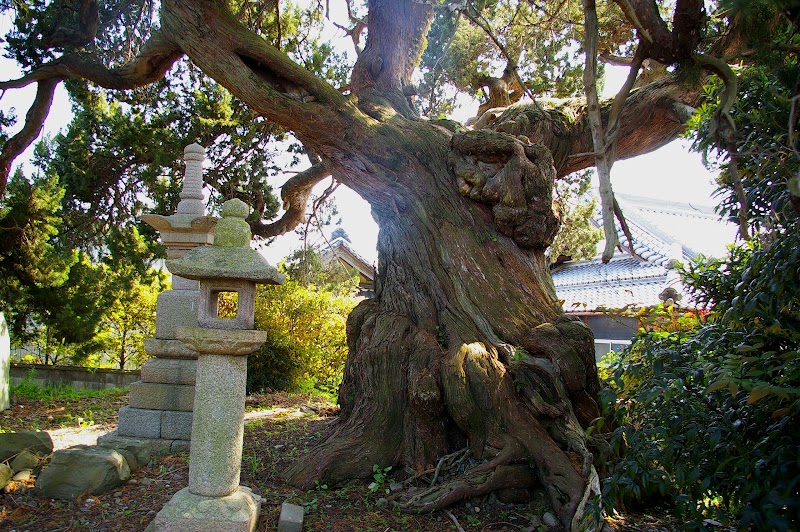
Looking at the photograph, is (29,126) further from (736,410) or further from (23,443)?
(736,410)

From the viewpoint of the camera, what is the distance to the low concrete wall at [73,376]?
9.93 meters

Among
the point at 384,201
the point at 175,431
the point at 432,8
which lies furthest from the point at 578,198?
the point at 175,431

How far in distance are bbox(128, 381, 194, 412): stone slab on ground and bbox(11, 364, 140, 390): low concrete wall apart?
4.97 metres

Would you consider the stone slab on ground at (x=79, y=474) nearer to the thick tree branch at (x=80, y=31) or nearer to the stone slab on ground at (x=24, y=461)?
the stone slab on ground at (x=24, y=461)

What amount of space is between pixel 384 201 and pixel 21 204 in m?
6.43

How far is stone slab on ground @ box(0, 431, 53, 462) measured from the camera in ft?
14.2

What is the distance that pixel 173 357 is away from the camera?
571cm

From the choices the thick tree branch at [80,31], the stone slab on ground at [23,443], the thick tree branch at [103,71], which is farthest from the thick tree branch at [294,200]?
the stone slab on ground at [23,443]

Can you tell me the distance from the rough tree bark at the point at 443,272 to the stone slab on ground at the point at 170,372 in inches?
68.7

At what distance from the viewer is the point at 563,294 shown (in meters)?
12.0

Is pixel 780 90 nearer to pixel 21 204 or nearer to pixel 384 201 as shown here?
pixel 384 201

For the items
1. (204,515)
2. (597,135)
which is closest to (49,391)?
(204,515)

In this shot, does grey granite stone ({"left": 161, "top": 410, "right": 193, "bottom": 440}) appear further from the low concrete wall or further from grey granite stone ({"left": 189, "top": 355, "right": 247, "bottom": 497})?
the low concrete wall

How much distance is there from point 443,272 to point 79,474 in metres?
3.22
